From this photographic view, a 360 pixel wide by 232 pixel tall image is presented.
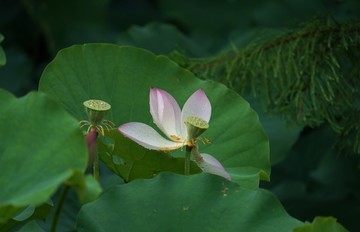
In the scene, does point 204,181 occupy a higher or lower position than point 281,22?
higher

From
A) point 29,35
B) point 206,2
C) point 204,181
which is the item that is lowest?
point 29,35

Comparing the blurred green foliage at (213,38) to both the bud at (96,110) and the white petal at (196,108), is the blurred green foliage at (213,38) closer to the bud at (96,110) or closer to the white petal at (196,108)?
the white petal at (196,108)

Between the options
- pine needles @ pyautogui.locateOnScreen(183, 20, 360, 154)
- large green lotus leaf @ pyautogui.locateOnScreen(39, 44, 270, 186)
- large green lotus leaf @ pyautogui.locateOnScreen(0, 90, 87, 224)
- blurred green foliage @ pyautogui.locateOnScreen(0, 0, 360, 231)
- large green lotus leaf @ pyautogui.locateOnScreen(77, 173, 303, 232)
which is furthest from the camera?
blurred green foliage @ pyautogui.locateOnScreen(0, 0, 360, 231)

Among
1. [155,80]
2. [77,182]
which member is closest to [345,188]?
[155,80]

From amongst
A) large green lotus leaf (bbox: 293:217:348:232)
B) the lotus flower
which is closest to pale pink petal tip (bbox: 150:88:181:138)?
the lotus flower

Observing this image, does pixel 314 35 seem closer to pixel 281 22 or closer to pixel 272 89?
pixel 272 89

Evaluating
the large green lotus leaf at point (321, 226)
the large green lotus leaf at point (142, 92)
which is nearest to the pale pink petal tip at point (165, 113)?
the large green lotus leaf at point (142, 92)

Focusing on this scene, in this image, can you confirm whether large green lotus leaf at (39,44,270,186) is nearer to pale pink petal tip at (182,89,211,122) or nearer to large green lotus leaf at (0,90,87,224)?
pale pink petal tip at (182,89,211,122)
